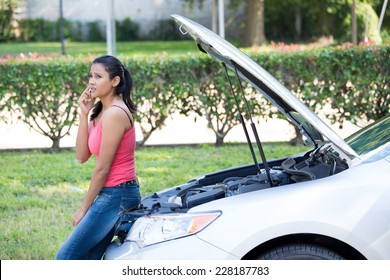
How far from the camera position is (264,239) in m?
3.51

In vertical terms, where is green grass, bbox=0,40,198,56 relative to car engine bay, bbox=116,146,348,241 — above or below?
below

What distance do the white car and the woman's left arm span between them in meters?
0.41

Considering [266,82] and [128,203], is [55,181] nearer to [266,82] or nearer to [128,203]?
[128,203]

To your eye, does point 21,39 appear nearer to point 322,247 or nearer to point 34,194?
point 34,194

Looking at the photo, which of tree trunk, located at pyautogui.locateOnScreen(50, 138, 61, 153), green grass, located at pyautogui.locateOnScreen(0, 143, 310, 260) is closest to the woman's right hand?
green grass, located at pyautogui.locateOnScreen(0, 143, 310, 260)

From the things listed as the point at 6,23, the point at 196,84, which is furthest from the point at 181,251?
the point at 6,23

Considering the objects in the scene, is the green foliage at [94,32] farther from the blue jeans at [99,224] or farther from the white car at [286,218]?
the white car at [286,218]

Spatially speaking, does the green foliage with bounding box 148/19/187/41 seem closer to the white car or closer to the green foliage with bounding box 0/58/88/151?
the green foliage with bounding box 0/58/88/151

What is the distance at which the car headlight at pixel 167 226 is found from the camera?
367 cm

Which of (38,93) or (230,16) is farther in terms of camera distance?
(230,16)

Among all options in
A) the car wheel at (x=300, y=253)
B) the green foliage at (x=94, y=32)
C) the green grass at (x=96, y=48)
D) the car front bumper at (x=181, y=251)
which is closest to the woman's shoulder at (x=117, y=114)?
the car front bumper at (x=181, y=251)

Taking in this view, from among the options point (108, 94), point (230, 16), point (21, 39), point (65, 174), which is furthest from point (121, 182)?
point (230, 16)

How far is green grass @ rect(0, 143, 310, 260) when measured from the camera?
6.26 meters

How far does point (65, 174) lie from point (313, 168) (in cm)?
510
